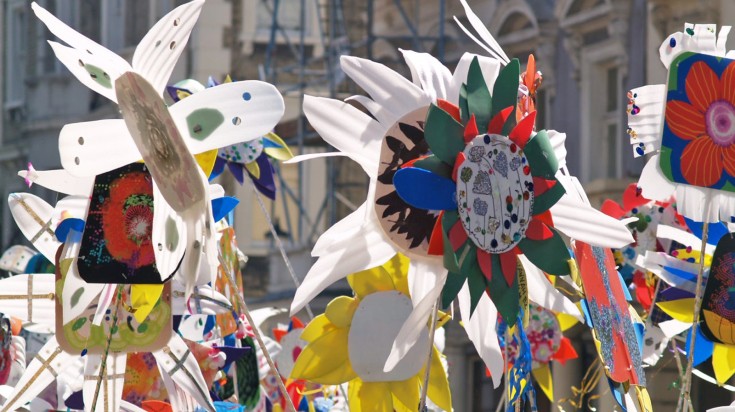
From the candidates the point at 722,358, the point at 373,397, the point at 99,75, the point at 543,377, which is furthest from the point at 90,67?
the point at 543,377

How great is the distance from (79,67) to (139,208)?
50cm

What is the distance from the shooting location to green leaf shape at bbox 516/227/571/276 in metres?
3.49

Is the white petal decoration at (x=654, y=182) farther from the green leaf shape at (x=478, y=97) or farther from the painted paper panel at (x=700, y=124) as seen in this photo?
the green leaf shape at (x=478, y=97)

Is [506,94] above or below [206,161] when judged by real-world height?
above

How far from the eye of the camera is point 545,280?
376cm

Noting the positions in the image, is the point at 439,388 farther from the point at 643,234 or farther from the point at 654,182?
the point at 643,234

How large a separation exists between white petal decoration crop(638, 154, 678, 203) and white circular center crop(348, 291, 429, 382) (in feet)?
2.14

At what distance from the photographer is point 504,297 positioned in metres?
3.46

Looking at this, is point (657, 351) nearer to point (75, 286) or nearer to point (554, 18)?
point (75, 286)

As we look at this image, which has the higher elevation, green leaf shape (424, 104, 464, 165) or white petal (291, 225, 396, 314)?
green leaf shape (424, 104, 464, 165)

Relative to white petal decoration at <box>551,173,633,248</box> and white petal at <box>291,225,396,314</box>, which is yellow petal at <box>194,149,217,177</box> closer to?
white petal at <box>291,225,396,314</box>

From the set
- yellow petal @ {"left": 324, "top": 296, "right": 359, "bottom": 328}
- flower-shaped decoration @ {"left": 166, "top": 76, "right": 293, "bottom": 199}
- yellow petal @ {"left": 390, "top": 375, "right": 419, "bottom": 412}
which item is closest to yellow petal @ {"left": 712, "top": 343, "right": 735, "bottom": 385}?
yellow petal @ {"left": 390, "top": 375, "right": 419, "bottom": 412}

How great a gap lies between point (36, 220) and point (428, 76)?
4.41ft

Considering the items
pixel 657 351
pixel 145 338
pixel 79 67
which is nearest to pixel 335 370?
pixel 145 338
